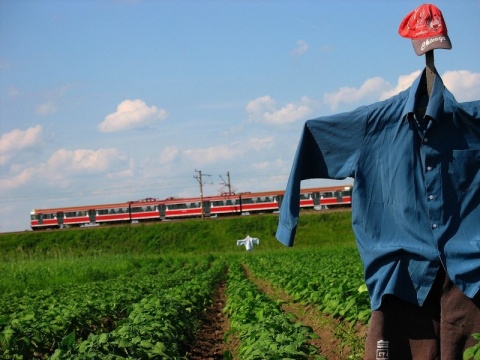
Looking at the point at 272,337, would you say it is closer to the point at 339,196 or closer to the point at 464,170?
the point at 464,170

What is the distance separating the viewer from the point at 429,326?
348cm

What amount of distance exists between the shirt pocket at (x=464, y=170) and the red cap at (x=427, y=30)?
1.80ft

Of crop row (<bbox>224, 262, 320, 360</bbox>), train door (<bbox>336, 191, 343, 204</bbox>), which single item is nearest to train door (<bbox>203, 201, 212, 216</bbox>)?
train door (<bbox>336, 191, 343, 204</bbox>)

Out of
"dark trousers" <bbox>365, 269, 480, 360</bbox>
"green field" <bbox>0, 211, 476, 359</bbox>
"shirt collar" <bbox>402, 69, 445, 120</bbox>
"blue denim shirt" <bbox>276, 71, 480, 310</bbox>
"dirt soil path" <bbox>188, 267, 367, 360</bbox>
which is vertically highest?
"shirt collar" <bbox>402, 69, 445, 120</bbox>

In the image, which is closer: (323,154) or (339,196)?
(323,154)

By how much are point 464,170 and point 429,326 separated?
2.48 feet

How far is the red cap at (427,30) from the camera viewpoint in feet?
11.9

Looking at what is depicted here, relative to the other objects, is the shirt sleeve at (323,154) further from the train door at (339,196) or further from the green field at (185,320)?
the train door at (339,196)

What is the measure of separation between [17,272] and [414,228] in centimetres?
2551

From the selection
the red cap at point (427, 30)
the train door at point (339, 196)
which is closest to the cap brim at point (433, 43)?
the red cap at point (427, 30)

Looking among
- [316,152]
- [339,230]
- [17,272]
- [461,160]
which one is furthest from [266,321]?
[339,230]

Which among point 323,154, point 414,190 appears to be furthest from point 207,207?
point 414,190

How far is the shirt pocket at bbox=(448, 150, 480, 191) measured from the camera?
349cm

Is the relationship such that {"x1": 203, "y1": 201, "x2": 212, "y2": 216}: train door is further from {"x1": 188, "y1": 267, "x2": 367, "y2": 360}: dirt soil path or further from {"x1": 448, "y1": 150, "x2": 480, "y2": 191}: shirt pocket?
{"x1": 448, "y1": 150, "x2": 480, "y2": 191}: shirt pocket
